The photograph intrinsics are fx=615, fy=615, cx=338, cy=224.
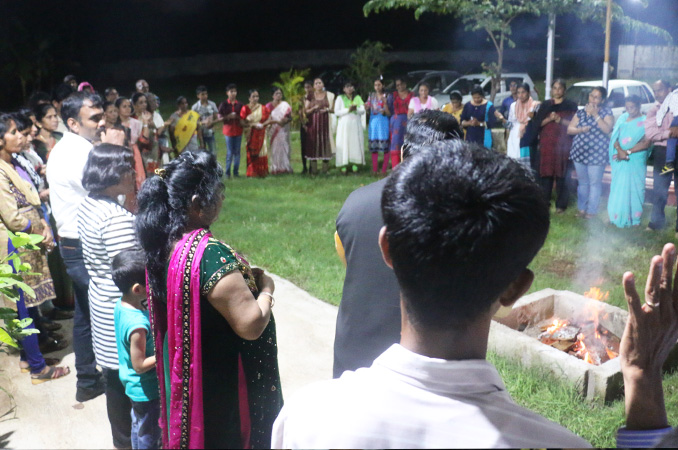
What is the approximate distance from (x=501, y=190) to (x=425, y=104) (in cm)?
1051

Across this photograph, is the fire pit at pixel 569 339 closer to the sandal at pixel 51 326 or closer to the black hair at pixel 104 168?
the black hair at pixel 104 168

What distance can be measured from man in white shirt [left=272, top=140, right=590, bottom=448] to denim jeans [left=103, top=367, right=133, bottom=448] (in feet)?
7.74

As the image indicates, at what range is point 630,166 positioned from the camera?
7.53m

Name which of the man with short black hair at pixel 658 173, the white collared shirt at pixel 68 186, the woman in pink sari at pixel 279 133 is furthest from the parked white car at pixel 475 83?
the white collared shirt at pixel 68 186

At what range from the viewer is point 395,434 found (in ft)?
3.24

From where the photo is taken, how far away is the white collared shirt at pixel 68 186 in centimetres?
389

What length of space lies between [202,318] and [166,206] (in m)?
0.44

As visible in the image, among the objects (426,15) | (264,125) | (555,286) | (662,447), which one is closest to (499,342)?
(555,286)

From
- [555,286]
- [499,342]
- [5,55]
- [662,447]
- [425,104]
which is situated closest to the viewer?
[662,447]

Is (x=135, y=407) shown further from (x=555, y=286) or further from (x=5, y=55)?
(x=5, y=55)

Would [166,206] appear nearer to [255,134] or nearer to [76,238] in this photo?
[76,238]

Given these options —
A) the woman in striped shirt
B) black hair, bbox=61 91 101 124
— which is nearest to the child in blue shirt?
the woman in striped shirt

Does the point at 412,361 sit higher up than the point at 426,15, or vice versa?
the point at 426,15

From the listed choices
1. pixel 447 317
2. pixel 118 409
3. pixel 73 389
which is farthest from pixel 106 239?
pixel 447 317
